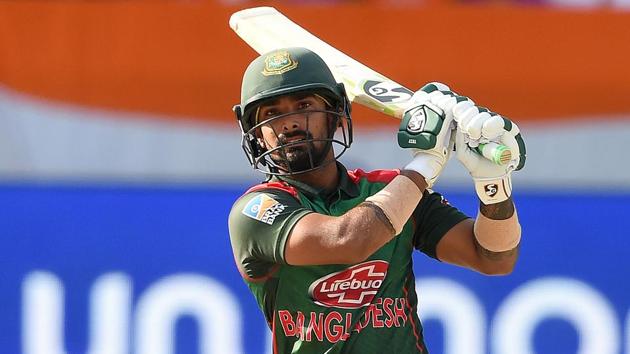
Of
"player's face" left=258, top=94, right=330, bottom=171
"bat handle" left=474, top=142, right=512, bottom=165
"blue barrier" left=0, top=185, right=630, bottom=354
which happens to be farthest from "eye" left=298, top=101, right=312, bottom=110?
"blue barrier" left=0, top=185, right=630, bottom=354

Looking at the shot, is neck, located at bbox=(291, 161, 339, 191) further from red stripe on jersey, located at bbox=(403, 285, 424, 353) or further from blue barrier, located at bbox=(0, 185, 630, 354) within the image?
blue barrier, located at bbox=(0, 185, 630, 354)

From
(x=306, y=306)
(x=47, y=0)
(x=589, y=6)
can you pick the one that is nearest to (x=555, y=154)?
(x=589, y=6)

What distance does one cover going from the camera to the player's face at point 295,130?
2.70 metres

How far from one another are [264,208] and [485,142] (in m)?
0.49

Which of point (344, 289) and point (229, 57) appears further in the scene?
point (229, 57)

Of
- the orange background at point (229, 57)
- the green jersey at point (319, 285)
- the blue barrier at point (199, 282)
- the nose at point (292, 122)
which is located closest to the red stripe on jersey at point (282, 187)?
A: the green jersey at point (319, 285)

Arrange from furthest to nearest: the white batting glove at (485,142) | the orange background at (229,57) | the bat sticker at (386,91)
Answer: the orange background at (229,57), the bat sticker at (386,91), the white batting glove at (485,142)

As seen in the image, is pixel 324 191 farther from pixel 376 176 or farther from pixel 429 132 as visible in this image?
pixel 429 132

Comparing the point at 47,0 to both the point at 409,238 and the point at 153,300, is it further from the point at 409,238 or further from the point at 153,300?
the point at 409,238

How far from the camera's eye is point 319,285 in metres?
2.67

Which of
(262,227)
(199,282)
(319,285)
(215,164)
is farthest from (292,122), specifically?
(215,164)

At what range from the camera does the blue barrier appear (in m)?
4.56

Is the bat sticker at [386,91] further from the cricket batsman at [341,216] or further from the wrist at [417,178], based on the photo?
the wrist at [417,178]

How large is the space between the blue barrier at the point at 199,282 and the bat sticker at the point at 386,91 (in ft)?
5.54
